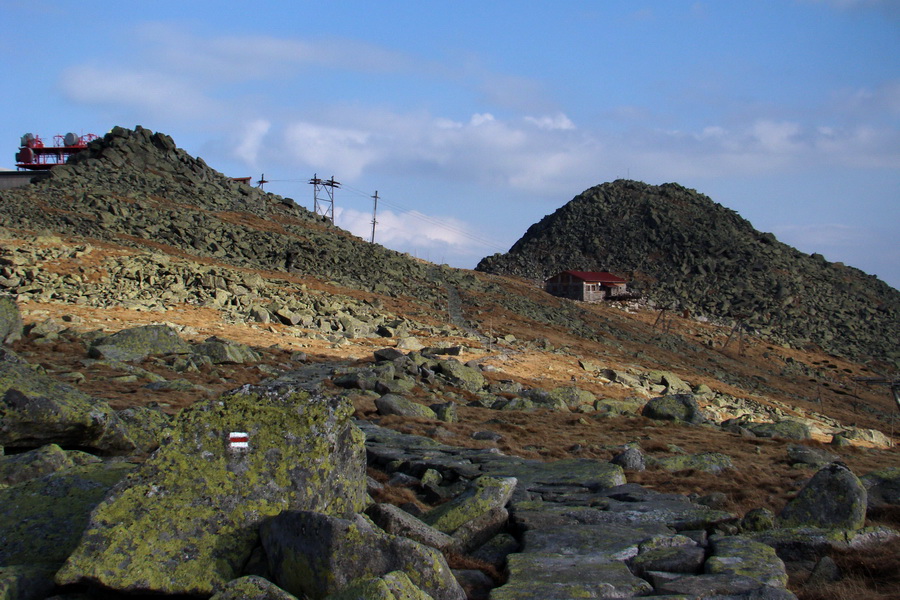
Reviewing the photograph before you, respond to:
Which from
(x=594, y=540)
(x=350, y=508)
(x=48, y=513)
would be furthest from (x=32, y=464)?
(x=594, y=540)

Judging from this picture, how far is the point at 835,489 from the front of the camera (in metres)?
9.45

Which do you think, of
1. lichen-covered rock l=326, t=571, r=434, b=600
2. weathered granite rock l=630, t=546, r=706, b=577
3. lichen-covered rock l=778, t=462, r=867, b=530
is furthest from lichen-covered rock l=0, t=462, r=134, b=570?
lichen-covered rock l=778, t=462, r=867, b=530

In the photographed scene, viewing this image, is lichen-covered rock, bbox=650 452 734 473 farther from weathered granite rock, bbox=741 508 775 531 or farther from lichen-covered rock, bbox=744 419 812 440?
lichen-covered rock, bbox=744 419 812 440

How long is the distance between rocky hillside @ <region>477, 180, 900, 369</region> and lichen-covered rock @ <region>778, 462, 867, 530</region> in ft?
248

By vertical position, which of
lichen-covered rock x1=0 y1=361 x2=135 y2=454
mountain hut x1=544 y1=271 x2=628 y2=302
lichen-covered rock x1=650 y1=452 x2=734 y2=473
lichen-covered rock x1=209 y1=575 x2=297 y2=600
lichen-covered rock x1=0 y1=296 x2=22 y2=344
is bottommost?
lichen-covered rock x1=650 y1=452 x2=734 y2=473

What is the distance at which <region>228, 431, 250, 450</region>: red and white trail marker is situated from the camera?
6.52 m

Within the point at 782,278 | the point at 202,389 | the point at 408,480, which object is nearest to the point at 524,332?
the point at 202,389

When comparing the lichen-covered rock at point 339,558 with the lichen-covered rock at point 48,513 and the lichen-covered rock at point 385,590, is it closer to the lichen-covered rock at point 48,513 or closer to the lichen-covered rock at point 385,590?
the lichen-covered rock at point 385,590

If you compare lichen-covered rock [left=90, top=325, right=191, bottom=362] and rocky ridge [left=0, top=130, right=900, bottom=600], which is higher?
lichen-covered rock [left=90, top=325, right=191, bottom=362]

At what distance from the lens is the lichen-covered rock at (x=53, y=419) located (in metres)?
9.05

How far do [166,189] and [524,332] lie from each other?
33316 millimetres

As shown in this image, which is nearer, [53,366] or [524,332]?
[53,366]

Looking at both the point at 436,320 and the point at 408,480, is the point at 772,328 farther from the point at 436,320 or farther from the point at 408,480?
the point at 408,480

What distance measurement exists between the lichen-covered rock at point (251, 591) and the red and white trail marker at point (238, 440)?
1.45 meters
